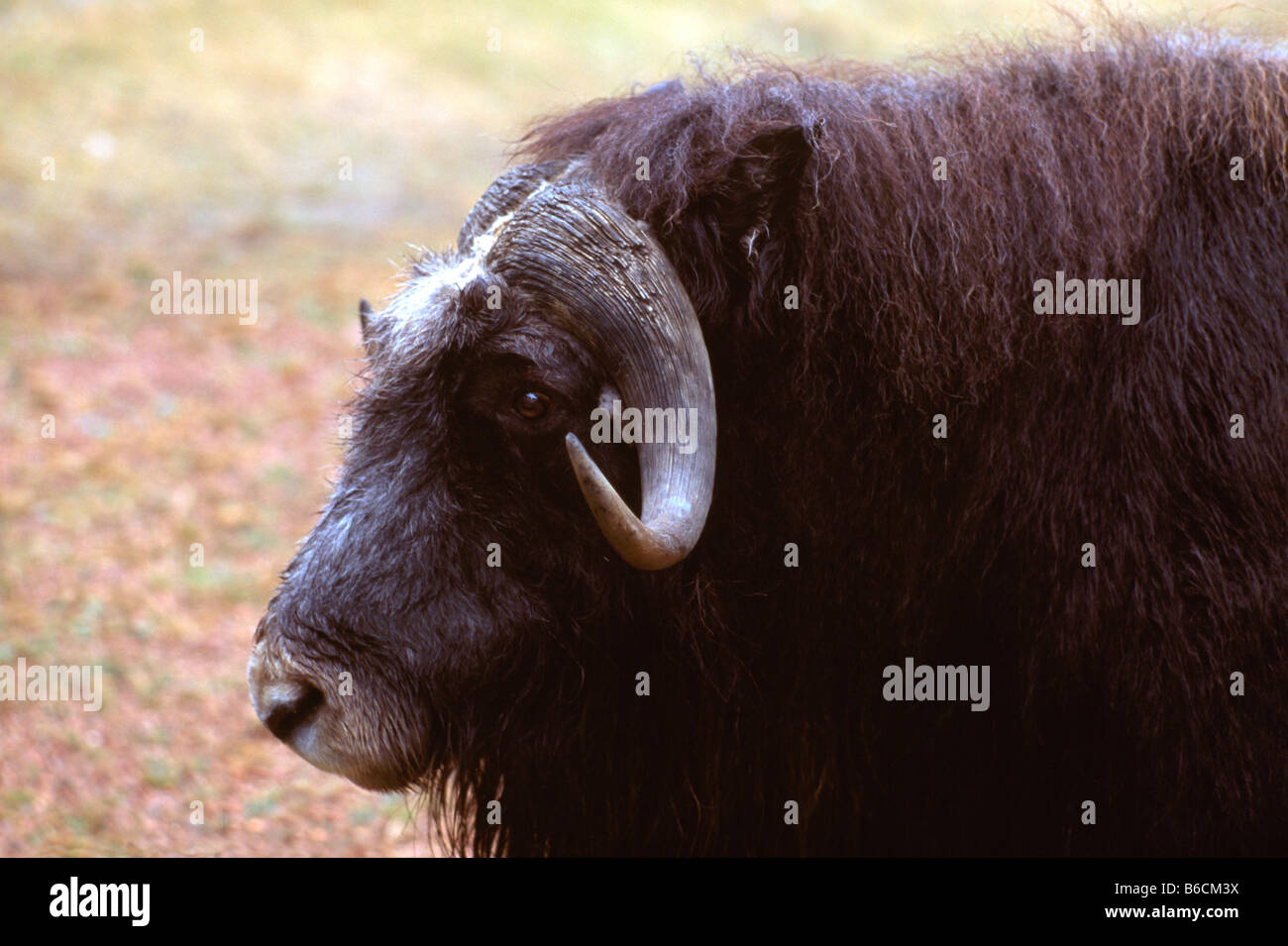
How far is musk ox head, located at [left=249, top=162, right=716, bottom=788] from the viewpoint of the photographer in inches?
112

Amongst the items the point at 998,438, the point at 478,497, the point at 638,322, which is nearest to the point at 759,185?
the point at 638,322

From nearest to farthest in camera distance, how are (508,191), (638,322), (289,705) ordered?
(638,322)
(289,705)
(508,191)

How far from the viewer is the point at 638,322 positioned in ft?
9.13

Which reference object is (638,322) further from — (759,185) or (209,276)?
(209,276)

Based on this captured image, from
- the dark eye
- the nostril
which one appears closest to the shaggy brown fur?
the dark eye

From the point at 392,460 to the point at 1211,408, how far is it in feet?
6.17

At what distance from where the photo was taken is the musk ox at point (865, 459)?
2.80m

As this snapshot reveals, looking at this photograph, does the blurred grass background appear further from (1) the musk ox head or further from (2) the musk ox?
(1) the musk ox head

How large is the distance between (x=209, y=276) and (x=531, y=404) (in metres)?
8.55

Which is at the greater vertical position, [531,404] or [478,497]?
[531,404]

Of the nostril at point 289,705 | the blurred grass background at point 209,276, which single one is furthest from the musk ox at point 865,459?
the blurred grass background at point 209,276

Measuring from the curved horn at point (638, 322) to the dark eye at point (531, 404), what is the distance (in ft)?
0.53

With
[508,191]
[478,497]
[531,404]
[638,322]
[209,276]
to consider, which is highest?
[209,276]

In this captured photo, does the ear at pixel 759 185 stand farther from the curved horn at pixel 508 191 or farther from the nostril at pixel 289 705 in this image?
the nostril at pixel 289 705
